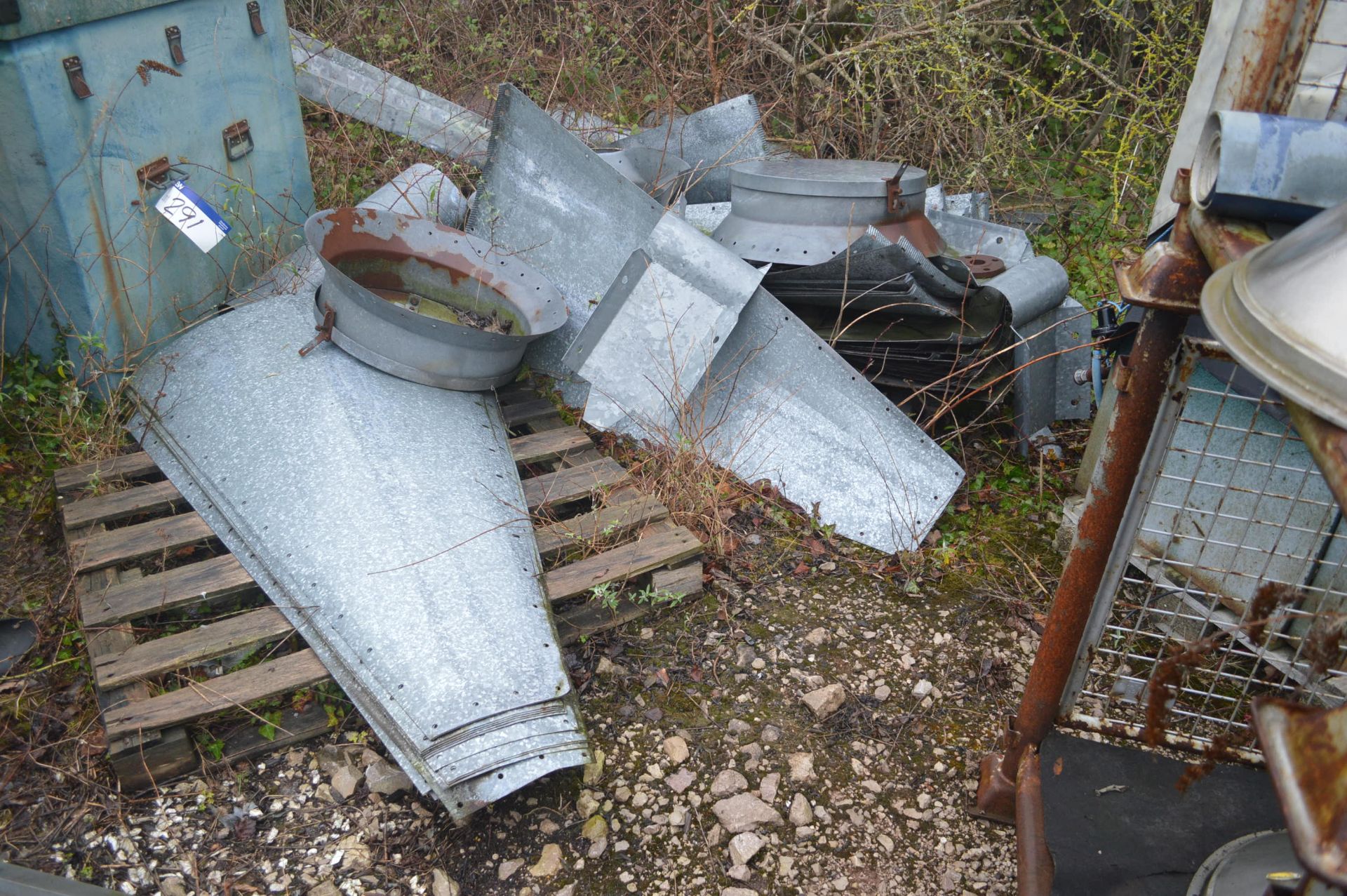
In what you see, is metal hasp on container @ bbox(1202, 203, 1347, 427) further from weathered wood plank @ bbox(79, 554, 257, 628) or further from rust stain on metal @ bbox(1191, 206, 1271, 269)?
weathered wood plank @ bbox(79, 554, 257, 628)

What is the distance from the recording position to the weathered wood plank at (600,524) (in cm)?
292

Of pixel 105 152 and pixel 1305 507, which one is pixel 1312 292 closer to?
pixel 1305 507

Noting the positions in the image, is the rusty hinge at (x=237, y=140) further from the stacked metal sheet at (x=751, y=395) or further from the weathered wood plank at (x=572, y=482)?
the weathered wood plank at (x=572, y=482)

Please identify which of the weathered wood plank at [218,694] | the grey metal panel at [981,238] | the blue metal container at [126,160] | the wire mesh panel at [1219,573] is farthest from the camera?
the grey metal panel at [981,238]

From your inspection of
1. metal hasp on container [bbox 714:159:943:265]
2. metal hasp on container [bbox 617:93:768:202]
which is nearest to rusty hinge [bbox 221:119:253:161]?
metal hasp on container [bbox 617:93:768:202]

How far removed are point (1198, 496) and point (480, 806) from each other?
7.04 feet

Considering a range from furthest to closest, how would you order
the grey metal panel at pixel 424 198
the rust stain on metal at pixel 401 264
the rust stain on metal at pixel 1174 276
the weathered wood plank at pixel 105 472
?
the grey metal panel at pixel 424 198 → the rust stain on metal at pixel 401 264 → the weathered wood plank at pixel 105 472 → the rust stain on metal at pixel 1174 276

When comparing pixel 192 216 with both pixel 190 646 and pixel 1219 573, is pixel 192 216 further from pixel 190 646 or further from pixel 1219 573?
pixel 1219 573

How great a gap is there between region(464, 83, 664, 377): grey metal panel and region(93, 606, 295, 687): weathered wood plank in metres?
1.45

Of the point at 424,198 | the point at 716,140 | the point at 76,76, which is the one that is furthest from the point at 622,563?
the point at 716,140

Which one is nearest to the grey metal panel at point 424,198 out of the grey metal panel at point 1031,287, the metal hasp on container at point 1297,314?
the grey metal panel at point 1031,287

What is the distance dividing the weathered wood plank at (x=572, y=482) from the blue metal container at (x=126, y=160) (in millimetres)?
1437

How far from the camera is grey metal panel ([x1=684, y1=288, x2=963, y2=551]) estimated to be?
10.5 feet

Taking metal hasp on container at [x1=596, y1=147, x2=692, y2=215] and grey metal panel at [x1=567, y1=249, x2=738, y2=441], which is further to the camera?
metal hasp on container at [x1=596, y1=147, x2=692, y2=215]
